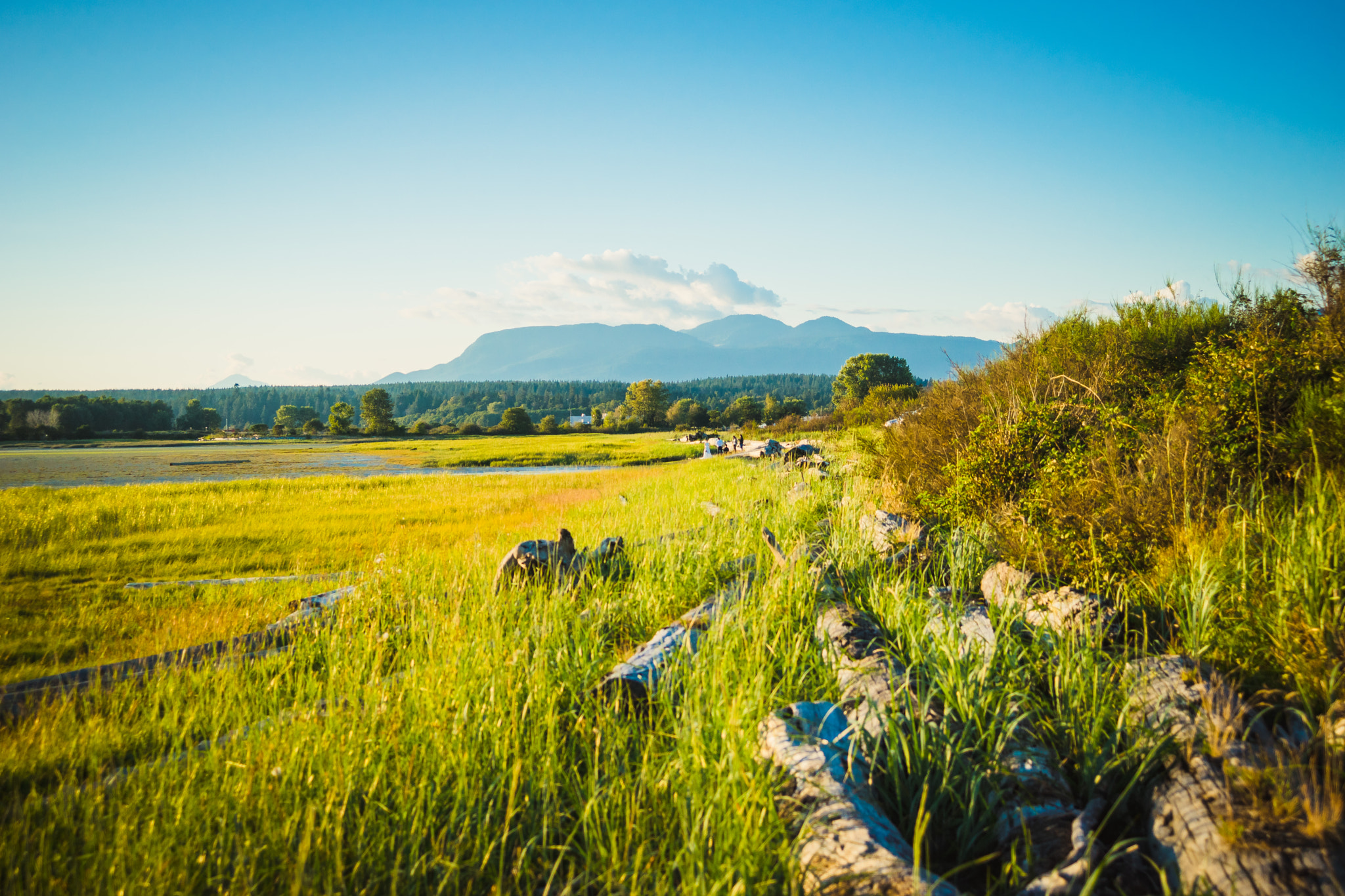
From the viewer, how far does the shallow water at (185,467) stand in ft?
88.4

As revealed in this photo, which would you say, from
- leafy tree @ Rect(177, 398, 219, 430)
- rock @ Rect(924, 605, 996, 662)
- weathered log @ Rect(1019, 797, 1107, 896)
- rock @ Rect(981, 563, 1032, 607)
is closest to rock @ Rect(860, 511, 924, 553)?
rock @ Rect(981, 563, 1032, 607)

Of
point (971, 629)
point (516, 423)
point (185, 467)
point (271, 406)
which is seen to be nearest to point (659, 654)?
point (971, 629)

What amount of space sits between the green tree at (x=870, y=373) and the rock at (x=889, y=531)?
72.8 m

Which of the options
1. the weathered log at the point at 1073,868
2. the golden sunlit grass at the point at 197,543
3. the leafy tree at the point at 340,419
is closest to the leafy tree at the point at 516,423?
the leafy tree at the point at 340,419

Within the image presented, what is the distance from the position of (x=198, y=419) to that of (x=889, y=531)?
12127 centimetres

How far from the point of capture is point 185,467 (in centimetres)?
3384

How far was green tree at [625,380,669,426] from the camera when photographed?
108 meters

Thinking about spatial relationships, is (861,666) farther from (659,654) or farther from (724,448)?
(724,448)

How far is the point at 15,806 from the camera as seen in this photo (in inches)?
109

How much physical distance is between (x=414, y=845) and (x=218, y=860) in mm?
798

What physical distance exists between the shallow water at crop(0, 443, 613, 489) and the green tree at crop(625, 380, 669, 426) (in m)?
63.7

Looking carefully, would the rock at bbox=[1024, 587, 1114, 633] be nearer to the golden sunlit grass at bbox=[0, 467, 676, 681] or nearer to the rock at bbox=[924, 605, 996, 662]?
the rock at bbox=[924, 605, 996, 662]

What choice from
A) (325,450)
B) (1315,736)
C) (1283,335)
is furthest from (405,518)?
(325,450)

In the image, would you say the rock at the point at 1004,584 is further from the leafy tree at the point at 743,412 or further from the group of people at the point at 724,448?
the leafy tree at the point at 743,412
